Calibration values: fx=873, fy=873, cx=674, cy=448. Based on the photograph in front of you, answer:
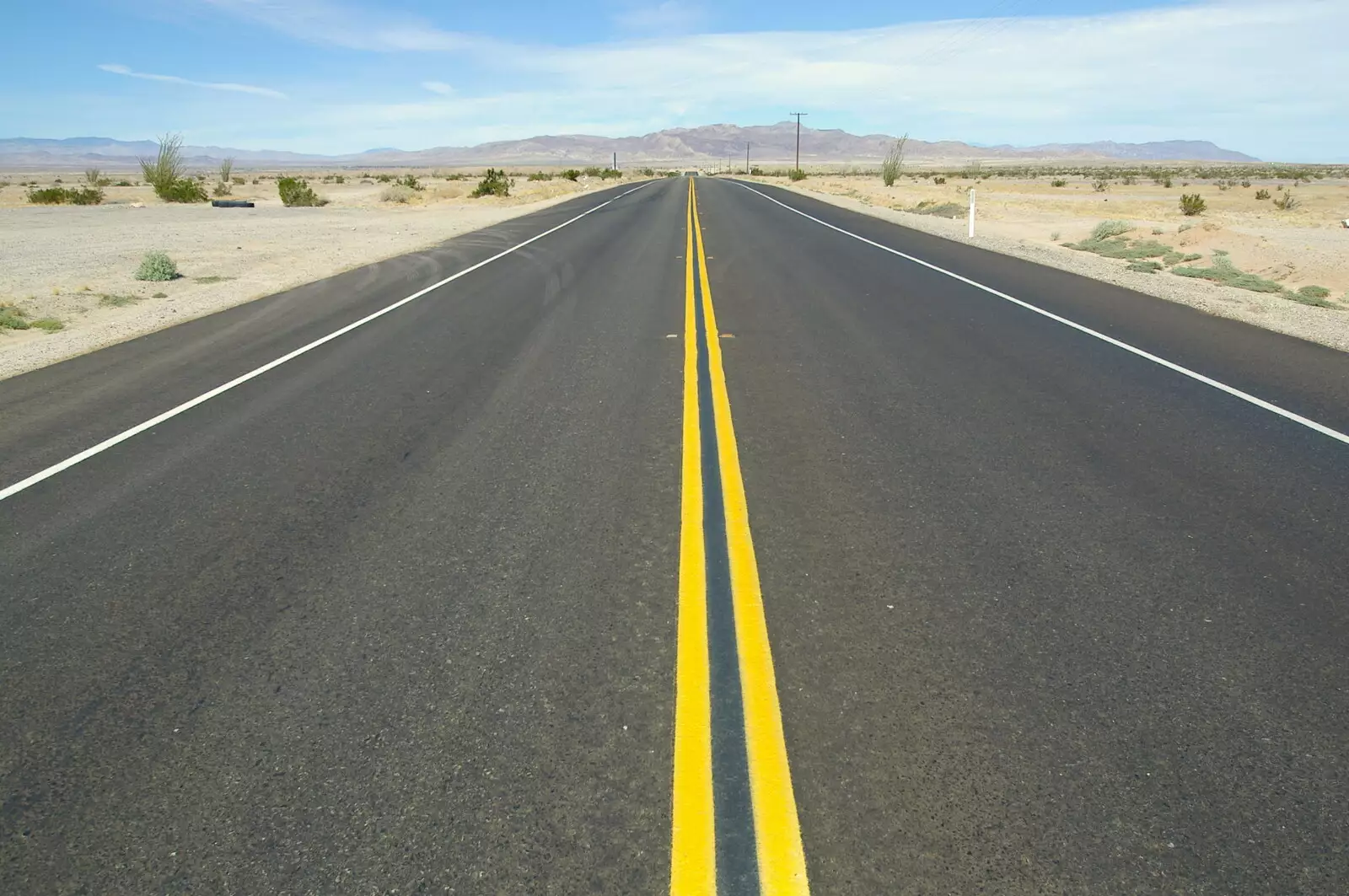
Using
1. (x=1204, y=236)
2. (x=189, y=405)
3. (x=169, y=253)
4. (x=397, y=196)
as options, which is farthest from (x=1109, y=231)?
(x=397, y=196)

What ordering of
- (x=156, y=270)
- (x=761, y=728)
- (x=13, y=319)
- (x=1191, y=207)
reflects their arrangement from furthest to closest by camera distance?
(x=1191, y=207), (x=156, y=270), (x=13, y=319), (x=761, y=728)

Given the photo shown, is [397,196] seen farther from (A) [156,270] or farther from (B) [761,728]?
(B) [761,728]

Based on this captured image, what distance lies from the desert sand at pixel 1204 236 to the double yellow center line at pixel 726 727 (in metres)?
8.98

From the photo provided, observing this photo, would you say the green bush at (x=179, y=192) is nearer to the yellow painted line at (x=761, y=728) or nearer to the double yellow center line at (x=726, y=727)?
the double yellow center line at (x=726, y=727)

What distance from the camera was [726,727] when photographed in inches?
123

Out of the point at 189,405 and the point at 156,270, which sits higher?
the point at 156,270

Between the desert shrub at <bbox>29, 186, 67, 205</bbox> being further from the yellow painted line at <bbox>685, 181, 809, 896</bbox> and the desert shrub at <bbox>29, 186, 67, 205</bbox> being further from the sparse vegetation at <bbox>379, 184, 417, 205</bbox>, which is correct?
the yellow painted line at <bbox>685, 181, 809, 896</bbox>

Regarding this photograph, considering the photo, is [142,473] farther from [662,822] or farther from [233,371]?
[662,822]

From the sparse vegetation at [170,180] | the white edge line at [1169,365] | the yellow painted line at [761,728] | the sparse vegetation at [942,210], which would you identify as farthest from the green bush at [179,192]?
the yellow painted line at [761,728]

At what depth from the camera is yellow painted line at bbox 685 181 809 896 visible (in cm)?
251

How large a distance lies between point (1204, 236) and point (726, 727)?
75.8 ft

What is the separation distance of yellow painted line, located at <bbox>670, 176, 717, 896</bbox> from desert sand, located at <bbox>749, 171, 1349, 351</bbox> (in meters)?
9.10

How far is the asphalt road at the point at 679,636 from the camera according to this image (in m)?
2.63

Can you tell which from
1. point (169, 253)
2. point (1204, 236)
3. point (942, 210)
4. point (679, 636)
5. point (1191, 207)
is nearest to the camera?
point (679, 636)
